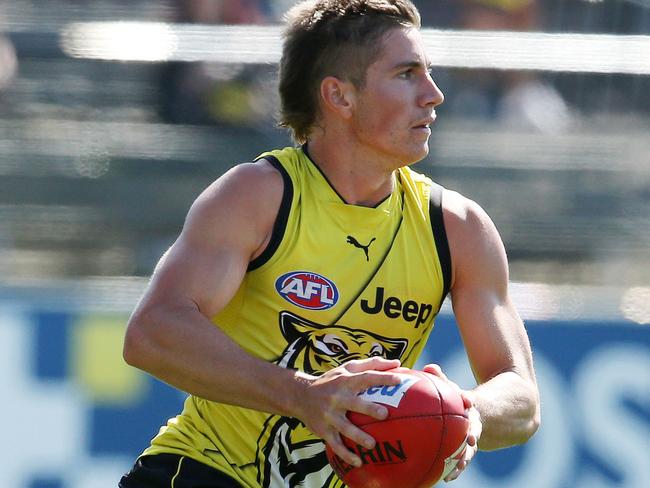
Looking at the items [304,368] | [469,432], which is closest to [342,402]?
[469,432]

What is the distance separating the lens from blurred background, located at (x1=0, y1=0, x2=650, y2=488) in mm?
6113

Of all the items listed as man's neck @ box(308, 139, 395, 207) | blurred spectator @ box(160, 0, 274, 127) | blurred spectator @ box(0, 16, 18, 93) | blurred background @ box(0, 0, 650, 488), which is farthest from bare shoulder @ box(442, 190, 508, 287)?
blurred spectator @ box(0, 16, 18, 93)

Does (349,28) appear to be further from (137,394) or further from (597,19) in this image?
(597,19)

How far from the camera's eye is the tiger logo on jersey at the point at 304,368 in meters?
3.85

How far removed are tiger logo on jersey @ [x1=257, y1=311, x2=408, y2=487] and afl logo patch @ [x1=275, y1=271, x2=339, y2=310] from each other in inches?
2.2

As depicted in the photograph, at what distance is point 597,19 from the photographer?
22.5ft

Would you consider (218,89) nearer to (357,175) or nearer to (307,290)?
(357,175)

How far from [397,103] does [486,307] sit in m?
0.70

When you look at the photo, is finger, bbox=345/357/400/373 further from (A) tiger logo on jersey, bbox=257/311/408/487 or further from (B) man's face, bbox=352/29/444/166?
(B) man's face, bbox=352/29/444/166

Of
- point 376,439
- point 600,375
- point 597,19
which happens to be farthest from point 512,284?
point 376,439

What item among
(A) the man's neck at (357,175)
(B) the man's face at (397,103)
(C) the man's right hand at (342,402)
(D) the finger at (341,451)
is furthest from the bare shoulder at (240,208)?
(D) the finger at (341,451)

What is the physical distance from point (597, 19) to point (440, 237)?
3360 mm

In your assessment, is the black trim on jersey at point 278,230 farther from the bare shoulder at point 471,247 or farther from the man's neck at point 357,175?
the bare shoulder at point 471,247

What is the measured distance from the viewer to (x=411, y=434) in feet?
10.7
